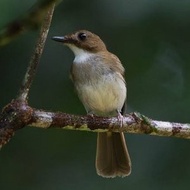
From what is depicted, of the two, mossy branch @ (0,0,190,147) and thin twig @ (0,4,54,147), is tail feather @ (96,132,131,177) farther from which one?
thin twig @ (0,4,54,147)

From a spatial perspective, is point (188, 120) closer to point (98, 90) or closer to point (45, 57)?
point (98, 90)

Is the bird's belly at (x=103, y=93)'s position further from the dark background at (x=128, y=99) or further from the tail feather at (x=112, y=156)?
the dark background at (x=128, y=99)

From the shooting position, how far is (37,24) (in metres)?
0.69

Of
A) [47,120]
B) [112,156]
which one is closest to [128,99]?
[112,156]

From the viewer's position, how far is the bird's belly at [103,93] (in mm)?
3385

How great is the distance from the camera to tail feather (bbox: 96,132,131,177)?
355cm

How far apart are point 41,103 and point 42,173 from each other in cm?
54

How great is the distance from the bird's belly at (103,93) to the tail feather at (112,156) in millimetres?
302

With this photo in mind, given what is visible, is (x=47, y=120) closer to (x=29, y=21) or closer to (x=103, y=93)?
(x=103, y=93)

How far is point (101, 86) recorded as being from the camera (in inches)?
133

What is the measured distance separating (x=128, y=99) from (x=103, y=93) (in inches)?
29.2

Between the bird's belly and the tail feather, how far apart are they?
30 cm

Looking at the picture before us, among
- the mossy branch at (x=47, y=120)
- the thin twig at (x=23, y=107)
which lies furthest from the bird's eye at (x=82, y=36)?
the thin twig at (x=23, y=107)

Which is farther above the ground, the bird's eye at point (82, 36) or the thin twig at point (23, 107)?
the bird's eye at point (82, 36)
